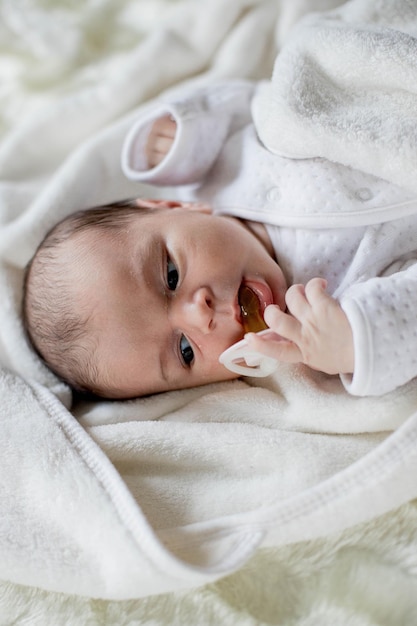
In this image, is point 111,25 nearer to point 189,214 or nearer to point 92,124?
point 92,124

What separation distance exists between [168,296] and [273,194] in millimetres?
299

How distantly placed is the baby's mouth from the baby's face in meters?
0.01

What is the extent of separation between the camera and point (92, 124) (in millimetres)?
1744

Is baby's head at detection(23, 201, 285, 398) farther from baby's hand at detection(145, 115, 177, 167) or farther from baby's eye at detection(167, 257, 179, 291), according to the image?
baby's hand at detection(145, 115, 177, 167)

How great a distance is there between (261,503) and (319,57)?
800 mm

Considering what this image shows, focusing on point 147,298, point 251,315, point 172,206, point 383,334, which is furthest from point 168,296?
point 383,334

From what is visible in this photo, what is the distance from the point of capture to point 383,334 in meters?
1.02

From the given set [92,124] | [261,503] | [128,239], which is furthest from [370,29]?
[261,503]

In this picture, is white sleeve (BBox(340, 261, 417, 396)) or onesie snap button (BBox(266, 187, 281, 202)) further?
onesie snap button (BBox(266, 187, 281, 202))

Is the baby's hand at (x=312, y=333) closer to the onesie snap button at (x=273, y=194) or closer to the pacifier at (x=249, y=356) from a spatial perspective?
the pacifier at (x=249, y=356)

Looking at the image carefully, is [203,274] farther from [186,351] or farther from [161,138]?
[161,138]

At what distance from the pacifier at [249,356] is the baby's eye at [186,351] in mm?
65

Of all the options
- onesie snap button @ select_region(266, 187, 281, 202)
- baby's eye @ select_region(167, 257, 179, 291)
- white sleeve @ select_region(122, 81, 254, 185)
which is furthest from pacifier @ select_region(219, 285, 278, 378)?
white sleeve @ select_region(122, 81, 254, 185)

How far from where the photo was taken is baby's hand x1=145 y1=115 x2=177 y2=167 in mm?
1558
